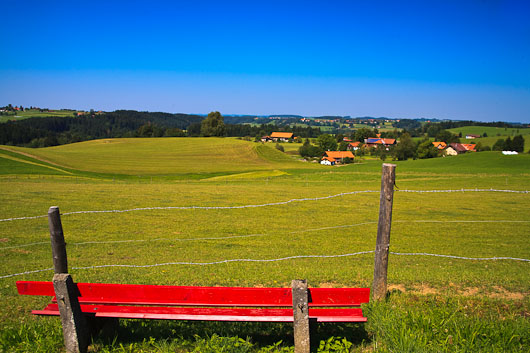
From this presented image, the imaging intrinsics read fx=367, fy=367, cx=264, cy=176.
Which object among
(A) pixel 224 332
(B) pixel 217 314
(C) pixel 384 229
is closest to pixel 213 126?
(C) pixel 384 229

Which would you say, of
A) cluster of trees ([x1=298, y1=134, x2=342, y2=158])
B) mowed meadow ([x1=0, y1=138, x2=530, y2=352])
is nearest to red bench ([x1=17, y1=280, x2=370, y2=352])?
mowed meadow ([x1=0, y1=138, x2=530, y2=352])

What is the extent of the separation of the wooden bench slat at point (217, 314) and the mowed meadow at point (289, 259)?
42 cm

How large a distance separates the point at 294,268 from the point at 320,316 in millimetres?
4945

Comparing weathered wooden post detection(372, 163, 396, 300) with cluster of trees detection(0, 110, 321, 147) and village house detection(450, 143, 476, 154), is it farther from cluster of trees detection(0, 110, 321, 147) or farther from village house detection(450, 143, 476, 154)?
village house detection(450, 143, 476, 154)

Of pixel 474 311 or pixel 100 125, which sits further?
pixel 100 125

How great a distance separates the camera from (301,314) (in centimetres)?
465

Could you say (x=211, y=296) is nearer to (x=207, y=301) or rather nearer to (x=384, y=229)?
(x=207, y=301)

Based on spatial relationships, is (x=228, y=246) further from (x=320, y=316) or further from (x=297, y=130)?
(x=297, y=130)

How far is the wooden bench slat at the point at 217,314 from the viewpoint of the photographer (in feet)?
15.7

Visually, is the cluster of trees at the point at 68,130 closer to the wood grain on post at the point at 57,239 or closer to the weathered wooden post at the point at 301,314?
the wood grain on post at the point at 57,239

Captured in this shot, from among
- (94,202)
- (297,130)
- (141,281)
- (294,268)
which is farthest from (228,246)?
(297,130)

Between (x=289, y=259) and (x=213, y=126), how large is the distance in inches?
4918

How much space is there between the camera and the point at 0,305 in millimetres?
6625

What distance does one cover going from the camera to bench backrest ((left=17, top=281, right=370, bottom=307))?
192 inches
